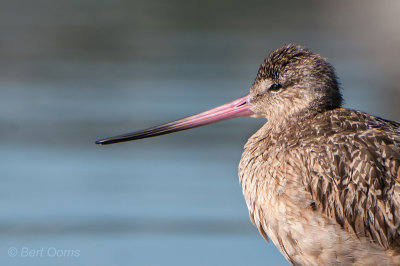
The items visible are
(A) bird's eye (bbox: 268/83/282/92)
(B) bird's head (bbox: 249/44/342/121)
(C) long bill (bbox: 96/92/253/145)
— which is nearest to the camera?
(B) bird's head (bbox: 249/44/342/121)

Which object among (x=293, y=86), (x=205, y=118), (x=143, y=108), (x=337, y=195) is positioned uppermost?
(x=143, y=108)

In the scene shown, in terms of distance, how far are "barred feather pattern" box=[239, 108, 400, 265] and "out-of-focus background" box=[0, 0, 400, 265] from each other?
2670mm

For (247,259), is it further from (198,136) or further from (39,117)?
(39,117)

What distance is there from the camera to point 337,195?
5.65 metres

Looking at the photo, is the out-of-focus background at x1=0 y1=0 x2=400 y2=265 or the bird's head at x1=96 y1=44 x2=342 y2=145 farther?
the out-of-focus background at x1=0 y1=0 x2=400 y2=265

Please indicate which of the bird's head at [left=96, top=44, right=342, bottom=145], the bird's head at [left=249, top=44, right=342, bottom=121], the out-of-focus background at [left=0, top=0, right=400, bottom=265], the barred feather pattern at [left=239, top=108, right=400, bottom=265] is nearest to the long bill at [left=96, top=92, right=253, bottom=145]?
the bird's head at [left=96, top=44, right=342, bottom=145]

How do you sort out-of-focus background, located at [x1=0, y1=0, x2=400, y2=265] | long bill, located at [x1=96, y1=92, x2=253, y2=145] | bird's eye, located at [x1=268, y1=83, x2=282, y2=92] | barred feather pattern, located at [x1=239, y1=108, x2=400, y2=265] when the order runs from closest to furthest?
barred feather pattern, located at [x1=239, y1=108, x2=400, y2=265] → bird's eye, located at [x1=268, y1=83, x2=282, y2=92] → long bill, located at [x1=96, y1=92, x2=253, y2=145] → out-of-focus background, located at [x1=0, y1=0, x2=400, y2=265]

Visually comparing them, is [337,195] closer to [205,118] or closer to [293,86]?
[293,86]

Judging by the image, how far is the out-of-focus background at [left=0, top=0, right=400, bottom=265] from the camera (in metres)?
9.00

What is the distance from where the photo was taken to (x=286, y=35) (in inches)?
746

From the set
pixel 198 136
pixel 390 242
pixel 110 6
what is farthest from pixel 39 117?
pixel 110 6

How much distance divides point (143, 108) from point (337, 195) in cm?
841

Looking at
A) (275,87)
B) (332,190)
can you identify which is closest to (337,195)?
(332,190)

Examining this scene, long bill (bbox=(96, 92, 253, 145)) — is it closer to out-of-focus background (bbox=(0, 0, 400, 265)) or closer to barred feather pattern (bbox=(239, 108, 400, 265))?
barred feather pattern (bbox=(239, 108, 400, 265))
